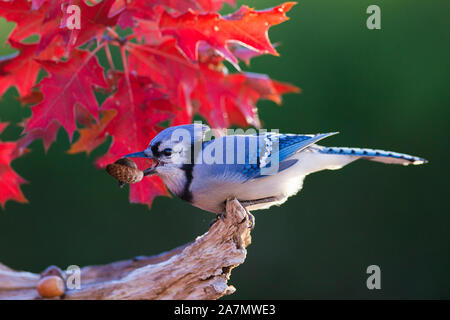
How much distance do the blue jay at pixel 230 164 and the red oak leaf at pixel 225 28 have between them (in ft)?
0.56

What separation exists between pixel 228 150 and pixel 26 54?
521 millimetres

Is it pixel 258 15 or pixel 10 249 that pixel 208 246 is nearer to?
pixel 258 15

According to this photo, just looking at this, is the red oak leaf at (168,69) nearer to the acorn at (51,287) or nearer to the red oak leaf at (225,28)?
the red oak leaf at (225,28)

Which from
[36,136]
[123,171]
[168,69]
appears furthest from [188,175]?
[36,136]

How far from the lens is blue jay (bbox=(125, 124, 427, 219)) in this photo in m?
1.05

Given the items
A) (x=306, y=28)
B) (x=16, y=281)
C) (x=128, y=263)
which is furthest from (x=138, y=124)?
(x=306, y=28)

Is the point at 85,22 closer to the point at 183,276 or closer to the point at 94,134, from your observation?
the point at 94,134

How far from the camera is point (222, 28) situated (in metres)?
1.02

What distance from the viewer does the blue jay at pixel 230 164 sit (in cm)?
105

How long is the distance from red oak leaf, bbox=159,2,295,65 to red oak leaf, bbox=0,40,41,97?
349mm

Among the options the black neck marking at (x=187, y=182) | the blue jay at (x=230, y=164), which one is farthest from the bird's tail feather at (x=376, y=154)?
the black neck marking at (x=187, y=182)

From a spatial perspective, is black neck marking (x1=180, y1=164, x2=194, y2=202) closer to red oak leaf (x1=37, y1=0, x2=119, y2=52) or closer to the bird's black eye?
the bird's black eye

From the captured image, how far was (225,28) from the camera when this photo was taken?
39.9 inches

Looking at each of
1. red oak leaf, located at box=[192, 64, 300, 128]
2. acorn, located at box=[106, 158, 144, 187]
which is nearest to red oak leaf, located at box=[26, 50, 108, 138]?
acorn, located at box=[106, 158, 144, 187]
